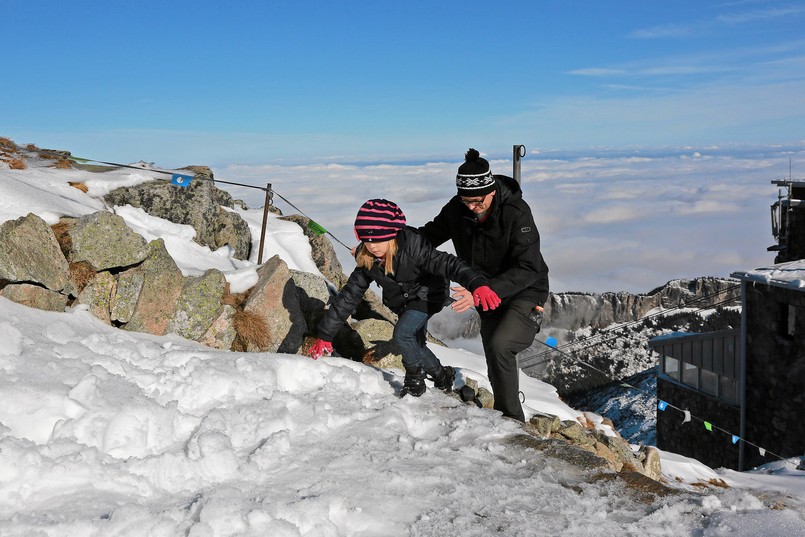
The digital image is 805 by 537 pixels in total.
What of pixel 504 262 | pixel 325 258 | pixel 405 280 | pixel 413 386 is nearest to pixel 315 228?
pixel 325 258

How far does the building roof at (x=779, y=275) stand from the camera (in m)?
16.6

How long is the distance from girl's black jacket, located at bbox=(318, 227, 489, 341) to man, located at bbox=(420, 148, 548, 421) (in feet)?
1.14

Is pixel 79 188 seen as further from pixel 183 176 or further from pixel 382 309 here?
pixel 382 309

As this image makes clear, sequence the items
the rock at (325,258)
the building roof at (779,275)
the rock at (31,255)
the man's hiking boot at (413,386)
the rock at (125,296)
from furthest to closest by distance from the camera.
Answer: the building roof at (779,275)
the rock at (325,258)
the rock at (125,296)
the rock at (31,255)
the man's hiking boot at (413,386)

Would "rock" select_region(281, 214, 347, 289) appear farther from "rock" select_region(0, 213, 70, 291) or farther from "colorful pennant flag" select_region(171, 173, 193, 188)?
"rock" select_region(0, 213, 70, 291)

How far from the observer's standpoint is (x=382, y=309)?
36.8 ft

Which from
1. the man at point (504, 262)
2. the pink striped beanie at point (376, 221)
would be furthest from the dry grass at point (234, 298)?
the man at point (504, 262)

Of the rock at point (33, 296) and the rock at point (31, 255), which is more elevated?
the rock at point (31, 255)

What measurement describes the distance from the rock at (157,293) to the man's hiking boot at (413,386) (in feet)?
11.3

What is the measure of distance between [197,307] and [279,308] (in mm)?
1089

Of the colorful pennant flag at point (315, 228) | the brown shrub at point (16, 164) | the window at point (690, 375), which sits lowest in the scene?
the window at point (690, 375)

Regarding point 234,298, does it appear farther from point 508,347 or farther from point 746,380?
point 746,380

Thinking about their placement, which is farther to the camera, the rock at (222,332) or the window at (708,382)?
the window at (708,382)

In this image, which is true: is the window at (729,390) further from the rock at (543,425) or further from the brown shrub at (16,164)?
the brown shrub at (16,164)
